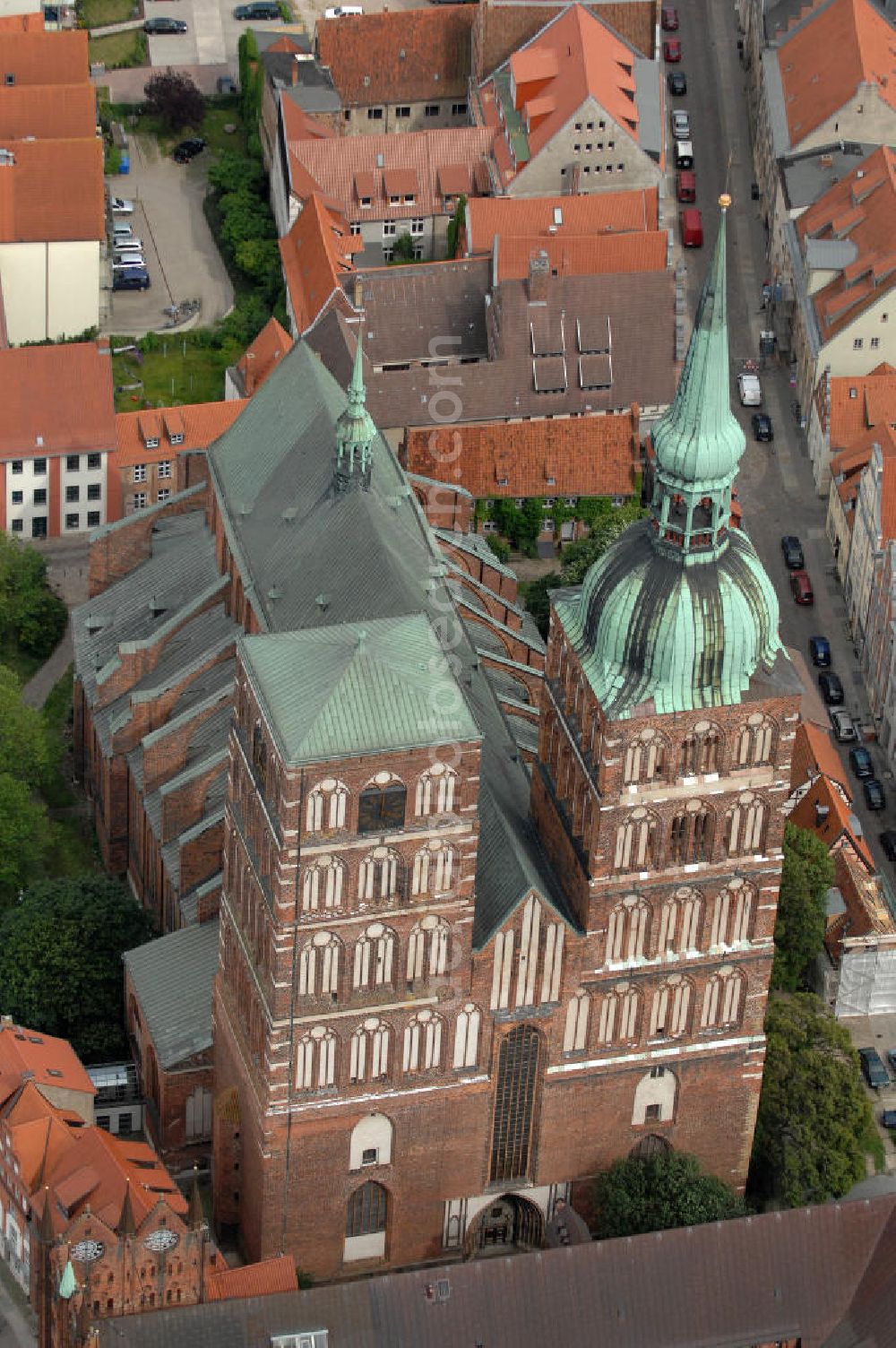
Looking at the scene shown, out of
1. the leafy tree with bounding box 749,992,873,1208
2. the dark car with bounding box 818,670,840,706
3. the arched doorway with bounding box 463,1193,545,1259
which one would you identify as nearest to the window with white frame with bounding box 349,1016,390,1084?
the arched doorway with bounding box 463,1193,545,1259

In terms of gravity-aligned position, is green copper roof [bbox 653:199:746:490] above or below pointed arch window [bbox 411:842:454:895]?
above

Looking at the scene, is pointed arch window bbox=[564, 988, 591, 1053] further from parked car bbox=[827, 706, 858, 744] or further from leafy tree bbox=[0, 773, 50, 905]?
parked car bbox=[827, 706, 858, 744]

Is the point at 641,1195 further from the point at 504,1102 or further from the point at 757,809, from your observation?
the point at 757,809

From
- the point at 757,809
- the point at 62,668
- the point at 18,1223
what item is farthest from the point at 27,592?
the point at 757,809

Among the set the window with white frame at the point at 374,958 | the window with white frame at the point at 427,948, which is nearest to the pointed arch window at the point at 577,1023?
the window with white frame at the point at 427,948

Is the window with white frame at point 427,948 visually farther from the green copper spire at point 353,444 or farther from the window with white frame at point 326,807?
the green copper spire at point 353,444

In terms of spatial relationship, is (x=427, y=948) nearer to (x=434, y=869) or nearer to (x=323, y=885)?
(x=434, y=869)
